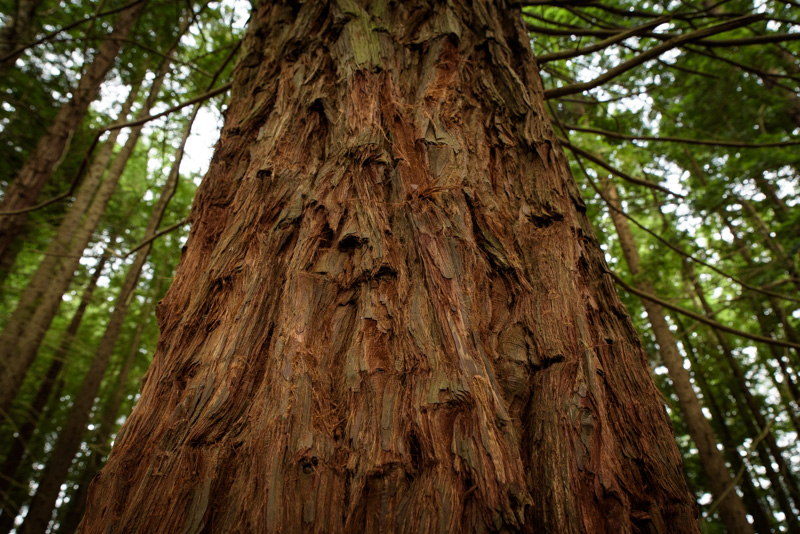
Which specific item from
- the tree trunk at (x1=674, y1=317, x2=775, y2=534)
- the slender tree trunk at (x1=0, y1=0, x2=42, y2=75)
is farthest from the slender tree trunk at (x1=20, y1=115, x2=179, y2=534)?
the tree trunk at (x1=674, y1=317, x2=775, y2=534)

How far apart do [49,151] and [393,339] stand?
5.49 metres

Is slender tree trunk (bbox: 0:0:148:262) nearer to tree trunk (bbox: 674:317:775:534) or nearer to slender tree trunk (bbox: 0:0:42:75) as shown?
slender tree trunk (bbox: 0:0:42:75)

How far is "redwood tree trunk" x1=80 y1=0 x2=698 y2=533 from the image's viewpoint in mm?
800

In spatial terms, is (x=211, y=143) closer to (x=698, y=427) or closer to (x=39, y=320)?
(x=39, y=320)

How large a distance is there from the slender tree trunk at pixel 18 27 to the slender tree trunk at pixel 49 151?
0.58m

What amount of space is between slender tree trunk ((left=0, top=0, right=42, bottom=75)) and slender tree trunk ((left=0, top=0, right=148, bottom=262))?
58 centimetres

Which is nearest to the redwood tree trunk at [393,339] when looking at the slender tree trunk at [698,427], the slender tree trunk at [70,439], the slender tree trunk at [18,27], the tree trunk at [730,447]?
the slender tree trunk at [18,27]

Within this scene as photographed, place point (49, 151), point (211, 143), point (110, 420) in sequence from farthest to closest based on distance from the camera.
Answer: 1. point (110, 420)
2. point (49, 151)
3. point (211, 143)

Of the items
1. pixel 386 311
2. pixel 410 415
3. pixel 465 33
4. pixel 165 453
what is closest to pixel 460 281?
pixel 386 311

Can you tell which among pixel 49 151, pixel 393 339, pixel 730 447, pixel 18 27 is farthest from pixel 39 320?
pixel 730 447

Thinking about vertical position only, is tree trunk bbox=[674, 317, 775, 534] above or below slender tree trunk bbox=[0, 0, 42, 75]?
below

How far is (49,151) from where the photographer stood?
14.9ft

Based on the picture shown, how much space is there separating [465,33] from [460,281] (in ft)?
3.87

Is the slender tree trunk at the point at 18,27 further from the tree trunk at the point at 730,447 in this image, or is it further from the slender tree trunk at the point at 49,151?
the tree trunk at the point at 730,447
